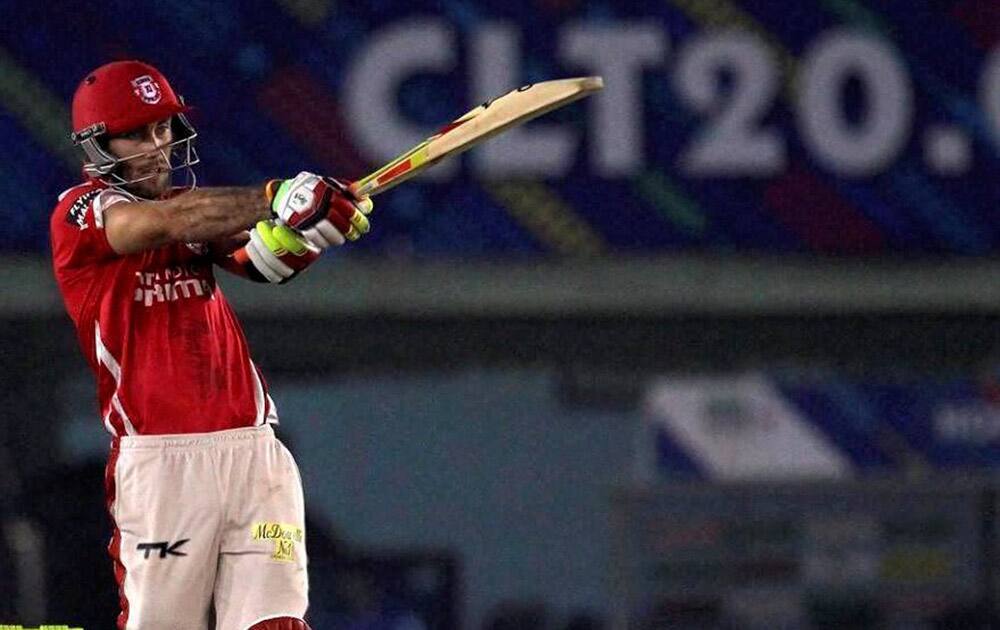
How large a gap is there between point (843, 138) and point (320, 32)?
1.99 meters

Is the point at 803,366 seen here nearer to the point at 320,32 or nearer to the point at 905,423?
the point at 905,423

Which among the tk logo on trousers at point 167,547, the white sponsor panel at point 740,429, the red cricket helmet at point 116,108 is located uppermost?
the red cricket helmet at point 116,108

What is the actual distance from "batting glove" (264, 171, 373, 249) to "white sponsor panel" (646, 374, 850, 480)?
487cm

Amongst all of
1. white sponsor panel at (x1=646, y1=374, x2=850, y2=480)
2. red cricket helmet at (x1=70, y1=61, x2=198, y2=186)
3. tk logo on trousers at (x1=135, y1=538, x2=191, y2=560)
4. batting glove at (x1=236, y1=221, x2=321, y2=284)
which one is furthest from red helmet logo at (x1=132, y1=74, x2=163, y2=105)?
white sponsor panel at (x1=646, y1=374, x2=850, y2=480)

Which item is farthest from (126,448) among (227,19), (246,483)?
(227,19)

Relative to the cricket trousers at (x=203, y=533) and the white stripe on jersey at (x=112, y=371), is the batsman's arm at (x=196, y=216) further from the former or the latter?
the cricket trousers at (x=203, y=533)

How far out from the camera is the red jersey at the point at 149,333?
5500 millimetres

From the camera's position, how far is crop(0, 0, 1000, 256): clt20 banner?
9617 millimetres

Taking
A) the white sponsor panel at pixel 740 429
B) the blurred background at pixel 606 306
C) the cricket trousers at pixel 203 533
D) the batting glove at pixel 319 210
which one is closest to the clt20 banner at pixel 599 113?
the blurred background at pixel 606 306

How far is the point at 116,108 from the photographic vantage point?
220 inches

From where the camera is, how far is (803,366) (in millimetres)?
10070

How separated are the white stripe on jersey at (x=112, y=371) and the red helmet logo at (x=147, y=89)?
1.61ft

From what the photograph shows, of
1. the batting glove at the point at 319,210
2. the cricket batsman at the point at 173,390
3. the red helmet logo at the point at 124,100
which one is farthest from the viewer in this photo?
the red helmet logo at the point at 124,100

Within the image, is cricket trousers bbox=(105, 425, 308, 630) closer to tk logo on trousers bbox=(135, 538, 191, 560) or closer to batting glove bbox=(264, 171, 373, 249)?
tk logo on trousers bbox=(135, 538, 191, 560)
